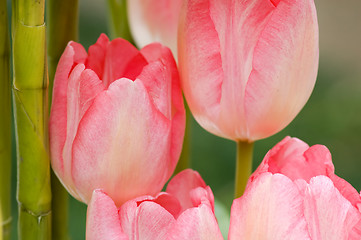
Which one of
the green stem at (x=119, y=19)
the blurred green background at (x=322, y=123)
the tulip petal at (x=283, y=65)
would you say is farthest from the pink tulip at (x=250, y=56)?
the blurred green background at (x=322, y=123)

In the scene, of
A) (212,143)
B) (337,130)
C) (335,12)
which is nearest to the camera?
(212,143)

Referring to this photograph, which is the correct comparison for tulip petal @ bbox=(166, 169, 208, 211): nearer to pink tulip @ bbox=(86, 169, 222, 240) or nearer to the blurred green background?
pink tulip @ bbox=(86, 169, 222, 240)

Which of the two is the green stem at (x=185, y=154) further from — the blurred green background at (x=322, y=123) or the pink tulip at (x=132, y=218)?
the blurred green background at (x=322, y=123)

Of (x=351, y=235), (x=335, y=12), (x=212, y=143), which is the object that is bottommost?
(x=212, y=143)

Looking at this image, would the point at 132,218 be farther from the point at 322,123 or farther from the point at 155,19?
the point at 322,123

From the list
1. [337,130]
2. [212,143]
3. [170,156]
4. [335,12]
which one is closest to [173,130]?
[170,156]

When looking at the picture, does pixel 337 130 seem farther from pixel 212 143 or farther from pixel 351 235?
pixel 351 235
